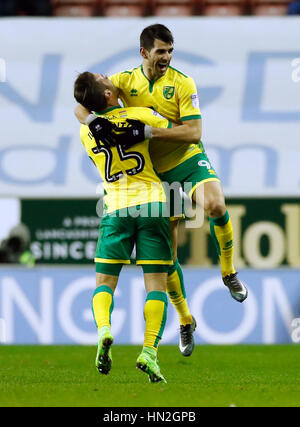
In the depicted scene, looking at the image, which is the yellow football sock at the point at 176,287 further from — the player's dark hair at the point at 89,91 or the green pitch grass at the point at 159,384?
the player's dark hair at the point at 89,91

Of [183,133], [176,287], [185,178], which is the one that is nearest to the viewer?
[183,133]

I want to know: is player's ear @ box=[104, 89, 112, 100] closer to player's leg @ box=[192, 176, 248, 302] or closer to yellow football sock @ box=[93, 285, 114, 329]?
player's leg @ box=[192, 176, 248, 302]

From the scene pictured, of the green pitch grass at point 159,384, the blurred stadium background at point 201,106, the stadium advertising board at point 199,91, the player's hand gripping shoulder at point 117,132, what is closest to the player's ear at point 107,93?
the player's hand gripping shoulder at point 117,132

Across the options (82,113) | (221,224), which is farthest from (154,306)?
(82,113)

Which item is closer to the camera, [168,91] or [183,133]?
[183,133]

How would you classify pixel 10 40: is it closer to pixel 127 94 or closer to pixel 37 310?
pixel 37 310

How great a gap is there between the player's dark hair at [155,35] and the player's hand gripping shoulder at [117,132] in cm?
74

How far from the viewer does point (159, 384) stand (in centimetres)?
643

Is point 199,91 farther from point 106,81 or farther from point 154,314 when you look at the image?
point 154,314

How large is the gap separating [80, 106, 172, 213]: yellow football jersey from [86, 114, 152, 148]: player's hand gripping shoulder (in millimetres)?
56

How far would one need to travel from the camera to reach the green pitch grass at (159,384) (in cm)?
566

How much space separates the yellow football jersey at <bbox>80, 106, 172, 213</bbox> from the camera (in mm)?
6262

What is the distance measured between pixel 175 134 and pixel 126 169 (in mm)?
460

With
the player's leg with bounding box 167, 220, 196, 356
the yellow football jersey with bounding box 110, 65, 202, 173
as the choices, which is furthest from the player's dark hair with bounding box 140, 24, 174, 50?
the player's leg with bounding box 167, 220, 196, 356
